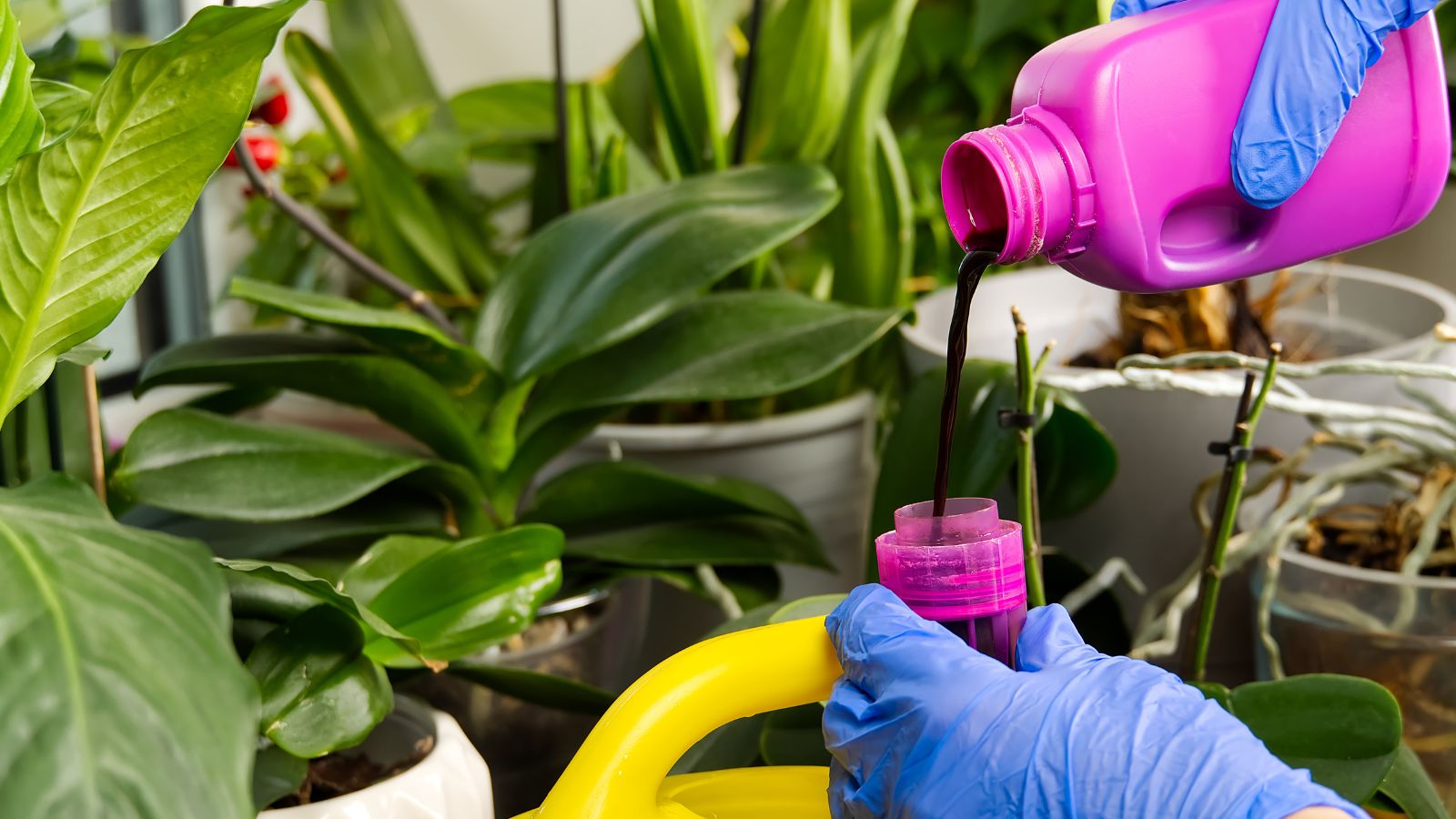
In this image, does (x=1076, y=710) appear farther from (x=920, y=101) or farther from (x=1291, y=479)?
(x=920, y=101)

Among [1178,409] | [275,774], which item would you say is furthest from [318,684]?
[1178,409]

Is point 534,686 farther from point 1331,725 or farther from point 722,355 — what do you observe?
point 1331,725

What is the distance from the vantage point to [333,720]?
1.52ft

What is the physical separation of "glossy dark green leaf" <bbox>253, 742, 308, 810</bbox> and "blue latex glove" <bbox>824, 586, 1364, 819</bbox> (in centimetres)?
21

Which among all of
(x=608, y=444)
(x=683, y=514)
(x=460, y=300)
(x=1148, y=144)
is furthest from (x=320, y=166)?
(x=1148, y=144)

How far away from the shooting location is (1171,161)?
1.27 ft

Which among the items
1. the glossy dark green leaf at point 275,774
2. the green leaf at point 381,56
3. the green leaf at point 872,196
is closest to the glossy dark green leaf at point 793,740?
the glossy dark green leaf at point 275,774

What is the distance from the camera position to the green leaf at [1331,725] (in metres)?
0.50

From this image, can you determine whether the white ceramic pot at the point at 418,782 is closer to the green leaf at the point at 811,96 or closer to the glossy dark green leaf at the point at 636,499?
the glossy dark green leaf at the point at 636,499

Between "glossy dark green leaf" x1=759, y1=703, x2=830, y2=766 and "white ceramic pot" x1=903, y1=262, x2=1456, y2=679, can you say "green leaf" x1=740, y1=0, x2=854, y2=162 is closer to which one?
"white ceramic pot" x1=903, y1=262, x2=1456, y2=679

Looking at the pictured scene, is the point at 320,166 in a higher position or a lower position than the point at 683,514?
higher

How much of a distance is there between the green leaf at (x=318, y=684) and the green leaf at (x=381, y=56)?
0.79m

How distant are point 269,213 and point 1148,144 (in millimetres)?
1095

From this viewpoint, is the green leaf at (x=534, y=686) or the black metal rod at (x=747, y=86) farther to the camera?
the black metal rod at (x=747, y=86)
